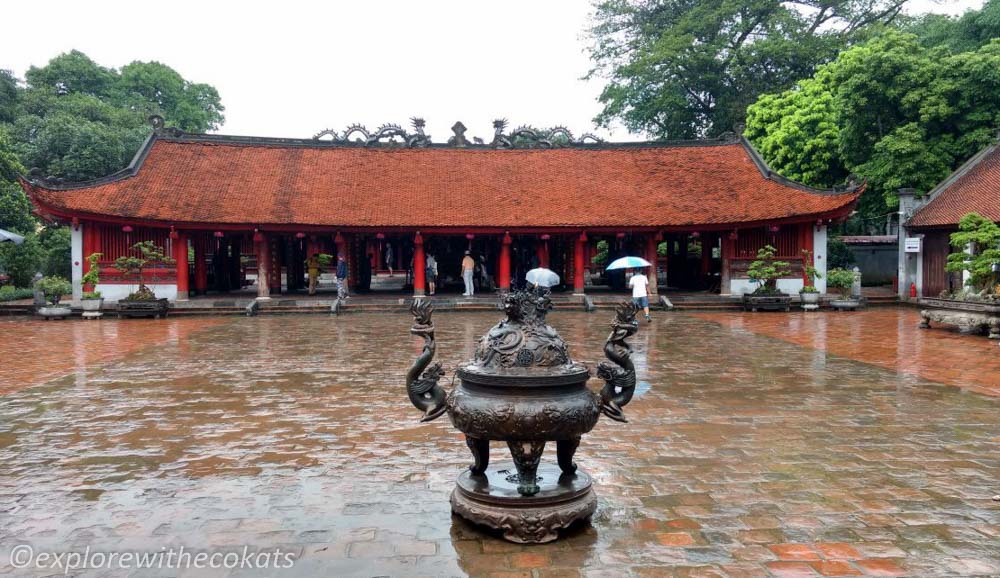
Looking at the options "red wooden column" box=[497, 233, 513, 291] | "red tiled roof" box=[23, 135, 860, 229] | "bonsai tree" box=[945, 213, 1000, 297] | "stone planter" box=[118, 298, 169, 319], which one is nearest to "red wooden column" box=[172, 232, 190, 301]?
"red tiled roof" box=[23, 135, 860, 229]

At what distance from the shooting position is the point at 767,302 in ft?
64.3

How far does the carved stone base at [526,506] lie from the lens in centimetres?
401

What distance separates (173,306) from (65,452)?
14.5m

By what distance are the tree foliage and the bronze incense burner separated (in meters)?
21.8

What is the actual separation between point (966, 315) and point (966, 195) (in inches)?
363

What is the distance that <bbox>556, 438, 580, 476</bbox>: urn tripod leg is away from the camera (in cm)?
444

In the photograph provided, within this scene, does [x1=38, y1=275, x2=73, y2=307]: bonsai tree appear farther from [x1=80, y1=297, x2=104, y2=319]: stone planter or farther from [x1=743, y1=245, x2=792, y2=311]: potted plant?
[x1=743, y1=245, x2=792, y2=311]: potted plant

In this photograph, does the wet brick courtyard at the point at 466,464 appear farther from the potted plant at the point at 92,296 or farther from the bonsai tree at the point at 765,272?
the bonsai tree at the point at 765,272

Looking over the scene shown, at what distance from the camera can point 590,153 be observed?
82.8 ft

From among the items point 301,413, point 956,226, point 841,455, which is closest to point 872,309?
point 956,226

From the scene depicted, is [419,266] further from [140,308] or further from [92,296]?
[92,296]

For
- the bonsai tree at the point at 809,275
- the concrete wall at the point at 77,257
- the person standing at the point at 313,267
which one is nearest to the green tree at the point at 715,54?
the bonsai tree at the point at 809,275

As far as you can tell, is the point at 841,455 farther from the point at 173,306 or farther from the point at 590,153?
the point at 590,153

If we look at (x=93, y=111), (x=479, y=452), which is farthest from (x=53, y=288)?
(x=93, y=111)
